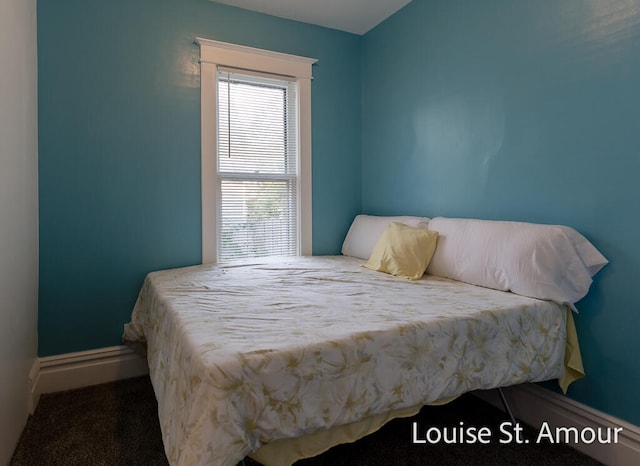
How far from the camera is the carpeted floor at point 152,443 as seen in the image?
168 centimetres

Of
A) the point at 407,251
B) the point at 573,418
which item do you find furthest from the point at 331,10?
the point at 573,418

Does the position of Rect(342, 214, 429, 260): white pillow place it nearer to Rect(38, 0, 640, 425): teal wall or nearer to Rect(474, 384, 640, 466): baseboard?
Rect(38, 0, 640, 425): teal wall

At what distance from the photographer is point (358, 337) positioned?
1.28 metres

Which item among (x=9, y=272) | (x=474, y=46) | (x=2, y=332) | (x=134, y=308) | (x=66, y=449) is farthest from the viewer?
(x=134, y=308)

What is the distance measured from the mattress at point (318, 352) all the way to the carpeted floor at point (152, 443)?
0.38m

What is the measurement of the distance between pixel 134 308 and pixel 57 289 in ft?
1.44

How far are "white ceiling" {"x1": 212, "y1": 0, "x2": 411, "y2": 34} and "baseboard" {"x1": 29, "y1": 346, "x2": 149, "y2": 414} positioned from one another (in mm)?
2415

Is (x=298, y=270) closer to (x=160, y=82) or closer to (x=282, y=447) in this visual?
(x=282, y=447)

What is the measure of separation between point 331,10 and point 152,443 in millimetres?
2869

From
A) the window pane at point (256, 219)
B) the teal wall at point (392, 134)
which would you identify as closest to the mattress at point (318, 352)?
the teal wall at point (392, 134)

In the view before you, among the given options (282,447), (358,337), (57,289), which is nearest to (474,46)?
(358,337)

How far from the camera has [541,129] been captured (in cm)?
194

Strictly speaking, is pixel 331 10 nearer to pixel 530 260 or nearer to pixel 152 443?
pixel 530 260

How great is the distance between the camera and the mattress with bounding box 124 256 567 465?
42.4 inches
